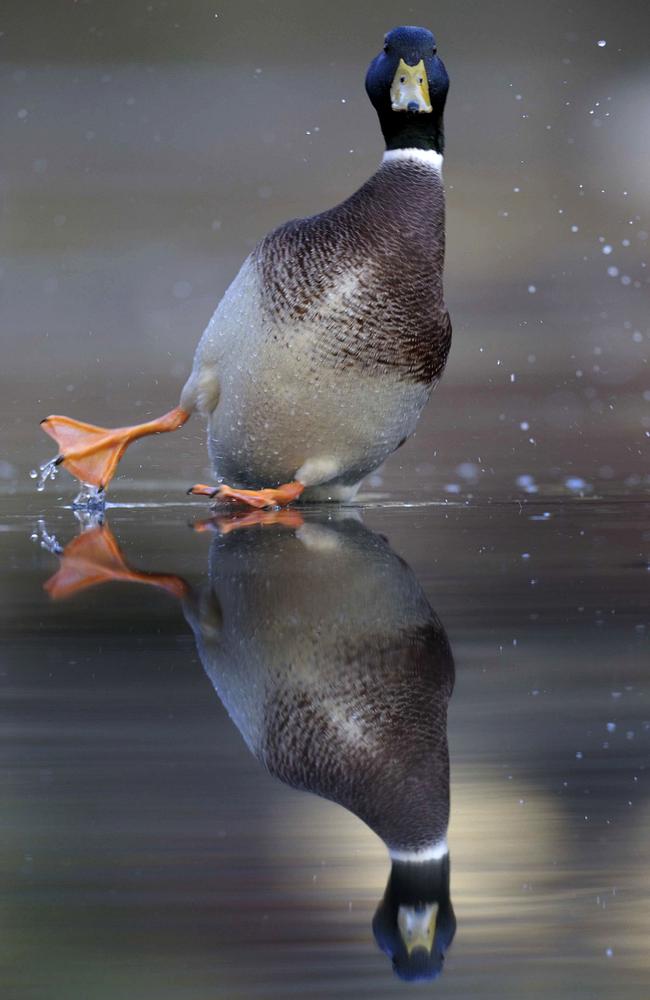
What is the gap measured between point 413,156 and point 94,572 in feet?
3.92

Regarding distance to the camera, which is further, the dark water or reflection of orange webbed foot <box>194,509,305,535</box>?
reflection of orange webbed foot <box>194,509,305,535</box>

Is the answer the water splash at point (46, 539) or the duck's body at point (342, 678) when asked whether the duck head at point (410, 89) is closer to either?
the water splash at point (46, 539)

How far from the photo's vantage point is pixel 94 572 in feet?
6.71

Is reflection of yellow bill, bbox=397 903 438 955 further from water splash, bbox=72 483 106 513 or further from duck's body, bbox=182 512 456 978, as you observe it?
water splash, bbox=72 483 106 513

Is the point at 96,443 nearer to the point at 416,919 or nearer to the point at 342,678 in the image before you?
the point at 342,678

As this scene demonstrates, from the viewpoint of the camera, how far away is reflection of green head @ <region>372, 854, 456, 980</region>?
0.77 m

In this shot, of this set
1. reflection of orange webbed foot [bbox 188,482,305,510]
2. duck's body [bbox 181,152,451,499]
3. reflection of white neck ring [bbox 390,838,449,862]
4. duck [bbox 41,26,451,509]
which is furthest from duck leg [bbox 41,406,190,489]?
reflection of white neck ring [bbox 390,838,449,862]

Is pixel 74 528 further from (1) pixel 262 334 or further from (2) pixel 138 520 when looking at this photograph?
(1) pixel 262 334

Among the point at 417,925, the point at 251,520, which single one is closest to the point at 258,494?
the point at 251,520

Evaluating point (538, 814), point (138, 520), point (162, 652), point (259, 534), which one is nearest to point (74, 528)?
point (138, 520)

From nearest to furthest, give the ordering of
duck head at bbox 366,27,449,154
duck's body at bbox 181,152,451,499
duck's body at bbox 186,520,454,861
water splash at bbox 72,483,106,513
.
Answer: duck's body at bbox 186,520,454,861
duck's body at bbox 181,152,451,499
duck head at bbox 366,27,449,154
water splash at bbox 72,483,106,513

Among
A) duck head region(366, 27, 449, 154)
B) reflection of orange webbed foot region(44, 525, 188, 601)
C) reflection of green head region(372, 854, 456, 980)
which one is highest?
duck head region(366, 27, 449, 154)

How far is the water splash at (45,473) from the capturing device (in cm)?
306

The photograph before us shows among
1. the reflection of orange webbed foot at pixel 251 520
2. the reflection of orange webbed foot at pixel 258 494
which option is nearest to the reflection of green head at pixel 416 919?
the reflection of orange webbed foot at pixel 251 520
